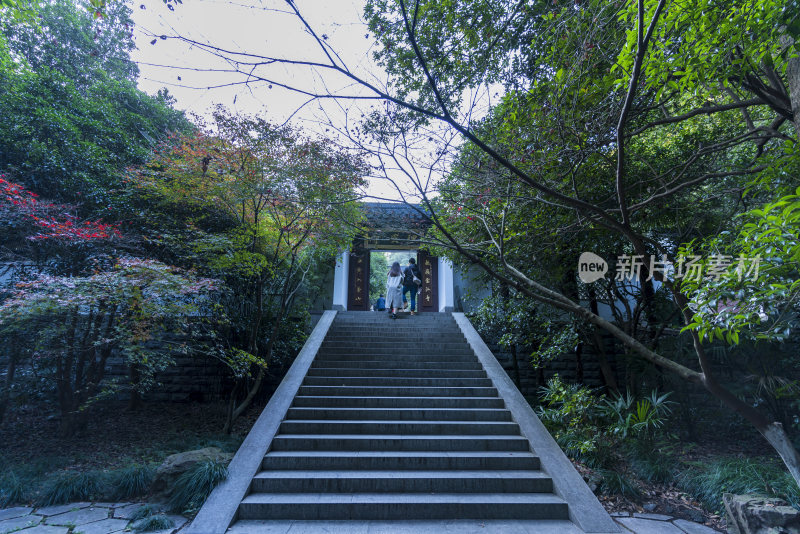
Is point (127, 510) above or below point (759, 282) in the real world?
below

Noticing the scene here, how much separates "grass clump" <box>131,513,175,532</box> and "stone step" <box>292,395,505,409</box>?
2030 mm

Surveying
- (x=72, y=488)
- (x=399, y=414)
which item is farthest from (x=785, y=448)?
(x=72, y=488)

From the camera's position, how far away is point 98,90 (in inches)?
320

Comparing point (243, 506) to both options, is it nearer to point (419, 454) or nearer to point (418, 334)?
point (419, 454)

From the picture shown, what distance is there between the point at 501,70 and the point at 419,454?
4.47m

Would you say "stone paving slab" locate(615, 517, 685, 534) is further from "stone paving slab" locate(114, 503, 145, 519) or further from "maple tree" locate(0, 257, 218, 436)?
"maple tree" locate(0, 257, 218, 436)

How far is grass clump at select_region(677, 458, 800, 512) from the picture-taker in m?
3.50

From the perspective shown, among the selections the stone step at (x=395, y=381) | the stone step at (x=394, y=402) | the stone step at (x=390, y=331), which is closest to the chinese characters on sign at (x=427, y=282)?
the stone step at (x=390, y=331)

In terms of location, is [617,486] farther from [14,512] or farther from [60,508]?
[14,512]

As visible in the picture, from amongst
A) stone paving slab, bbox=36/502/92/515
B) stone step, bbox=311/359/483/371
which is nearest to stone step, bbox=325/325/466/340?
stone step, bbox=311/359/483/371

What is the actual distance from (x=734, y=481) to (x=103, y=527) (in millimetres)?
5734

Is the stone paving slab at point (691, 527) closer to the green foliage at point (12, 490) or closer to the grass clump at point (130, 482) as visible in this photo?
the grass clump at point (130, 482)

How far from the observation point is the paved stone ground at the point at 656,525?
3203 mm

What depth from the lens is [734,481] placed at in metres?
3.67
